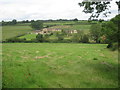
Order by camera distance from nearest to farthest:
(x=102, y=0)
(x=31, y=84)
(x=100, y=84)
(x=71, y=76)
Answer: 1. (x=31, y=84)
2. (x=100, y=84)
3. (x=71, y=76)
4. (x=102, y=0)

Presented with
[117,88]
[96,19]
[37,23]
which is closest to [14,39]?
[37,23]

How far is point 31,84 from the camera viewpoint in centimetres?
1115

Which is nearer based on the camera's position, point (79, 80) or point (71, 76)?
point (79, 80)

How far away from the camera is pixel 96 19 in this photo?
1630 centimetres

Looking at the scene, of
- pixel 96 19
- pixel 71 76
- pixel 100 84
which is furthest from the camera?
pixel 96 19

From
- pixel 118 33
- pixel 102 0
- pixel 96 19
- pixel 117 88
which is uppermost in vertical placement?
pixel 102 0

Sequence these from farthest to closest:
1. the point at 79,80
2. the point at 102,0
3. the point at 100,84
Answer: the point at 102,0 < the point at 79,80 < the point at 100,84

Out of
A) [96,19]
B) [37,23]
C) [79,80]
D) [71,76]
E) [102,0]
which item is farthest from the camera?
[37,23]

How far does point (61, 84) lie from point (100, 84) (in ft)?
11.0

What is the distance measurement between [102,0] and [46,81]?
1016 centimetres

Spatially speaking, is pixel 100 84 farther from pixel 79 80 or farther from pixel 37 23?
pixel 37 23

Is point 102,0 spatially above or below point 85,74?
above

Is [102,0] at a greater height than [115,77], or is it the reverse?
[102,0]

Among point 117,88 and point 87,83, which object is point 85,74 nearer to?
point 87,83
